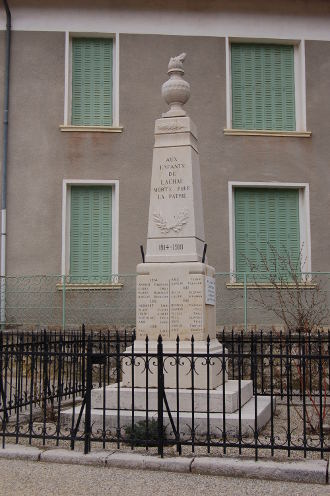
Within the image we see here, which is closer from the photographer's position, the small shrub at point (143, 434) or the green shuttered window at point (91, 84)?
the small shrub at point (143, 434)

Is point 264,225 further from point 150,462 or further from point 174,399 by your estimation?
point 150,462

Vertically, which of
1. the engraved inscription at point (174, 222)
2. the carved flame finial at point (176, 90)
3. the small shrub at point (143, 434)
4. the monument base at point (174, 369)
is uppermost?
the carved flame finial at point (176, 90)

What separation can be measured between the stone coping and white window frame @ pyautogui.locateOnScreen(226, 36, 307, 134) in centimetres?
1011

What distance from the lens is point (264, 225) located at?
1457 centimetres

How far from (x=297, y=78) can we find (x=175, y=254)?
841cm

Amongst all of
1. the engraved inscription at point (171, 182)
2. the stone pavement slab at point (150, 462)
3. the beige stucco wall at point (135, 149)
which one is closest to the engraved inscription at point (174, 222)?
the engraved inscription at point (171, 182)

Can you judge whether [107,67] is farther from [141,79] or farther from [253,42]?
[253,42]

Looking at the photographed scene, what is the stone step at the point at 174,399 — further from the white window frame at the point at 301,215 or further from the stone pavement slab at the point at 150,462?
the white window frame at the point at 301,215

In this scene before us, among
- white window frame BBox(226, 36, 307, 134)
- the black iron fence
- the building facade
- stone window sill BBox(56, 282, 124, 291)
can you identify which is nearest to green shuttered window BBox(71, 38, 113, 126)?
the building facade

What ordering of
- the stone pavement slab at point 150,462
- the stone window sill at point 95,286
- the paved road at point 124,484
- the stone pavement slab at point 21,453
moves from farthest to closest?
the stone window sill at point 95,286
the stone pavement slab at point 21,453
the stone pavement slab at point 150,462
the paved road at point 124,484

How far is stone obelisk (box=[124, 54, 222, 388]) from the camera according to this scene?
8.20 meters

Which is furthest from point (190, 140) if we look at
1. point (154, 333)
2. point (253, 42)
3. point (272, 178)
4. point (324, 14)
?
point (324, 14)

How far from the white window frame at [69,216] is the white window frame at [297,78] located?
10.3 feet

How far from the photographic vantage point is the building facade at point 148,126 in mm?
14320
